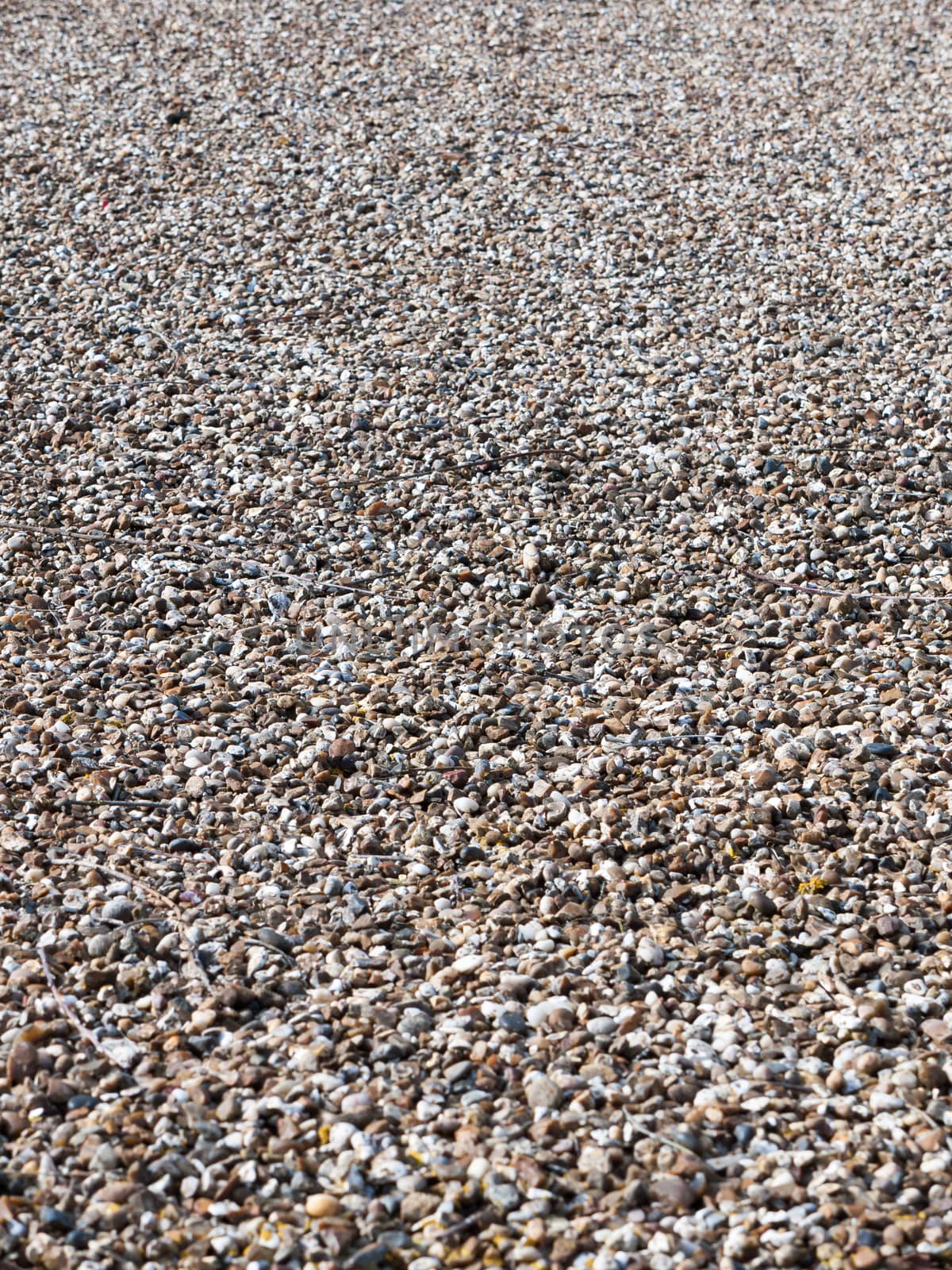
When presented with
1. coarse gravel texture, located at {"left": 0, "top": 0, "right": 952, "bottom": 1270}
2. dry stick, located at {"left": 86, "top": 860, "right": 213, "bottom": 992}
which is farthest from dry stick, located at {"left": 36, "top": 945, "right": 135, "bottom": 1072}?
dry stick, located at {"left": 86, "top": 860, "right": 213, "bottom": 992}

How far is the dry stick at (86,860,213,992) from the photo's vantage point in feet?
9.77

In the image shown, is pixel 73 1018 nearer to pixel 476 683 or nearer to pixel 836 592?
pixel 476 683

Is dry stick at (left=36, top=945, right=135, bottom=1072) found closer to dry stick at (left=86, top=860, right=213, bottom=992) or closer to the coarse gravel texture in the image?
the coarse gravel texture

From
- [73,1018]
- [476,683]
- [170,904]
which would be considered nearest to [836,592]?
[476,683]

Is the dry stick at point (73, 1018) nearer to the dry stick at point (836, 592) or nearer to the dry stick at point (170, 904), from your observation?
the dry stick at point (170, 904)

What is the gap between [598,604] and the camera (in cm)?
441

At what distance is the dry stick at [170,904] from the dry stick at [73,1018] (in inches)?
→ 10.5

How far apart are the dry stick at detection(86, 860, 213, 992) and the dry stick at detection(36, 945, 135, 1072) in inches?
10.5

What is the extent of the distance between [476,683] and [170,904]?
1.26m

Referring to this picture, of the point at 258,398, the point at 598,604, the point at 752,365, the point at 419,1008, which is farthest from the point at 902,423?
the point at 419,1008

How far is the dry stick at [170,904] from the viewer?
2.98m

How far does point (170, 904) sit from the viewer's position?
10.5 ft

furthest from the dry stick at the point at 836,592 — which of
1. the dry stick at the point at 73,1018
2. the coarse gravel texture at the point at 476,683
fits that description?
the dry stick at the point at 73,1018

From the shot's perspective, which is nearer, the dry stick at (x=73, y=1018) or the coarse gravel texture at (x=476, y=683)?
the coarse gravel texture at (x=476, y=683)
